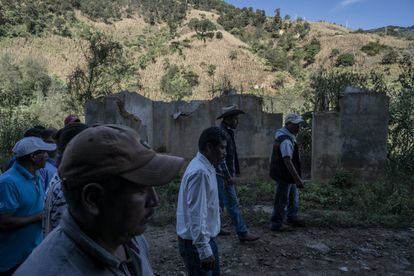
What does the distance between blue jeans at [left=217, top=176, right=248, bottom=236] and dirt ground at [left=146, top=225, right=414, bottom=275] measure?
0.83 ft

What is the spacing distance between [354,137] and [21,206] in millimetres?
7975

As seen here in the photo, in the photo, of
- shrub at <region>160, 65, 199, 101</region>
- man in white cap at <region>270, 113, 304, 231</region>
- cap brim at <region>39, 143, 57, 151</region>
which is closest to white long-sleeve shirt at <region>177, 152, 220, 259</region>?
cap brim at <region>39, 143, 57, 151</region>

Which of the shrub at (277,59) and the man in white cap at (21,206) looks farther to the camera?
the shrub at (277,59)

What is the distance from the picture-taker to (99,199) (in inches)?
45.3

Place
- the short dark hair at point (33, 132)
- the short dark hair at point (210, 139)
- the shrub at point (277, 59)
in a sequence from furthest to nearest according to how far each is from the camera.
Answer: the shrub at point (277, 59)
the short dark hair at point (33, 132)
the short dark hair at point (210, 139)

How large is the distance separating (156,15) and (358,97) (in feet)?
196

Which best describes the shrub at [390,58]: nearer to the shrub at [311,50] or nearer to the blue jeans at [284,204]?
the shrub at [311,50]

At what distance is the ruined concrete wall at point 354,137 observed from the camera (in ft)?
29.8

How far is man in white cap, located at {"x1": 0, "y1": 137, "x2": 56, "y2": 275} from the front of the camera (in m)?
2.80

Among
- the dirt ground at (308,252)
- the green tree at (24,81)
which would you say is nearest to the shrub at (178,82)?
the green tree at (24,81)

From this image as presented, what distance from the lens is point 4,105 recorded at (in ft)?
60.6

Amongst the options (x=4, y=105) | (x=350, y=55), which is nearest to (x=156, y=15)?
→ (x=350, y=55)

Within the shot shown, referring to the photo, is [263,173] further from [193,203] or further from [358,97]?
[193,203]

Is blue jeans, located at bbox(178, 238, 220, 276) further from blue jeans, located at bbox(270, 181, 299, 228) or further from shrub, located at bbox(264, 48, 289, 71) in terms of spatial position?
shrub, located at bbox(264, 48, 289, 71)
